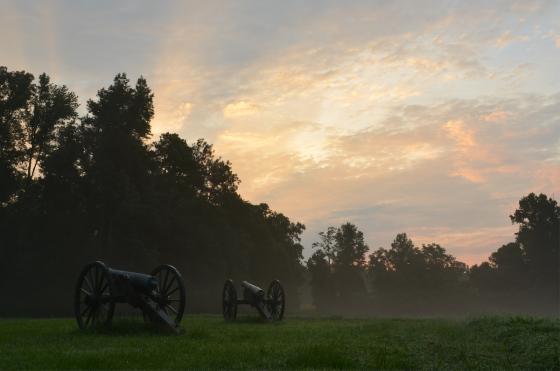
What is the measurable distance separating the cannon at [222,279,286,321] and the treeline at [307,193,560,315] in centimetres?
5455

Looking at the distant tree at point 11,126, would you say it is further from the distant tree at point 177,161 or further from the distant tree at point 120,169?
the distant tree at point 177,161

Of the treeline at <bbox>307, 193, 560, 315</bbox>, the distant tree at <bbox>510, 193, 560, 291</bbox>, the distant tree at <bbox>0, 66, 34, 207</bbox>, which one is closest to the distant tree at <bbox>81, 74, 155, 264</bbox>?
the distant tree at <bbox>0, 66, 34, 207</bbox>

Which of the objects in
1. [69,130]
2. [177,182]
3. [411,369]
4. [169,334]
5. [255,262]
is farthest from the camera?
[255,262]

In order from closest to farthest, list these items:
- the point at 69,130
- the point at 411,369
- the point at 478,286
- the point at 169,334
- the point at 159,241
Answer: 1. the point at 411,369
2. the point at 169,334
3. the point at 69,130
4. the point at 159,241
5. the point at 478,286

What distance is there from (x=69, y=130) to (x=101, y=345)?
41.0m

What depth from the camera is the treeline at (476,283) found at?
75.3 m

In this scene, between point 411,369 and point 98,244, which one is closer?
point 411,369

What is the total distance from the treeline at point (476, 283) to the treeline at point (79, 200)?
126ft

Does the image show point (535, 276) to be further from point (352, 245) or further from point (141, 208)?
point (141, 208)

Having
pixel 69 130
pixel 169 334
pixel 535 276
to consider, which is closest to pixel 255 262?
pixel 69 130

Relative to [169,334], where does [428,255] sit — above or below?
above

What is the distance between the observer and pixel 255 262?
72375 mm

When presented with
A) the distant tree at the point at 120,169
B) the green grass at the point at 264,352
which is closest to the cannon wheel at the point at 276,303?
the green grass at the point at 264,352

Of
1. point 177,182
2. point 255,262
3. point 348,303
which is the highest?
point 177,182
